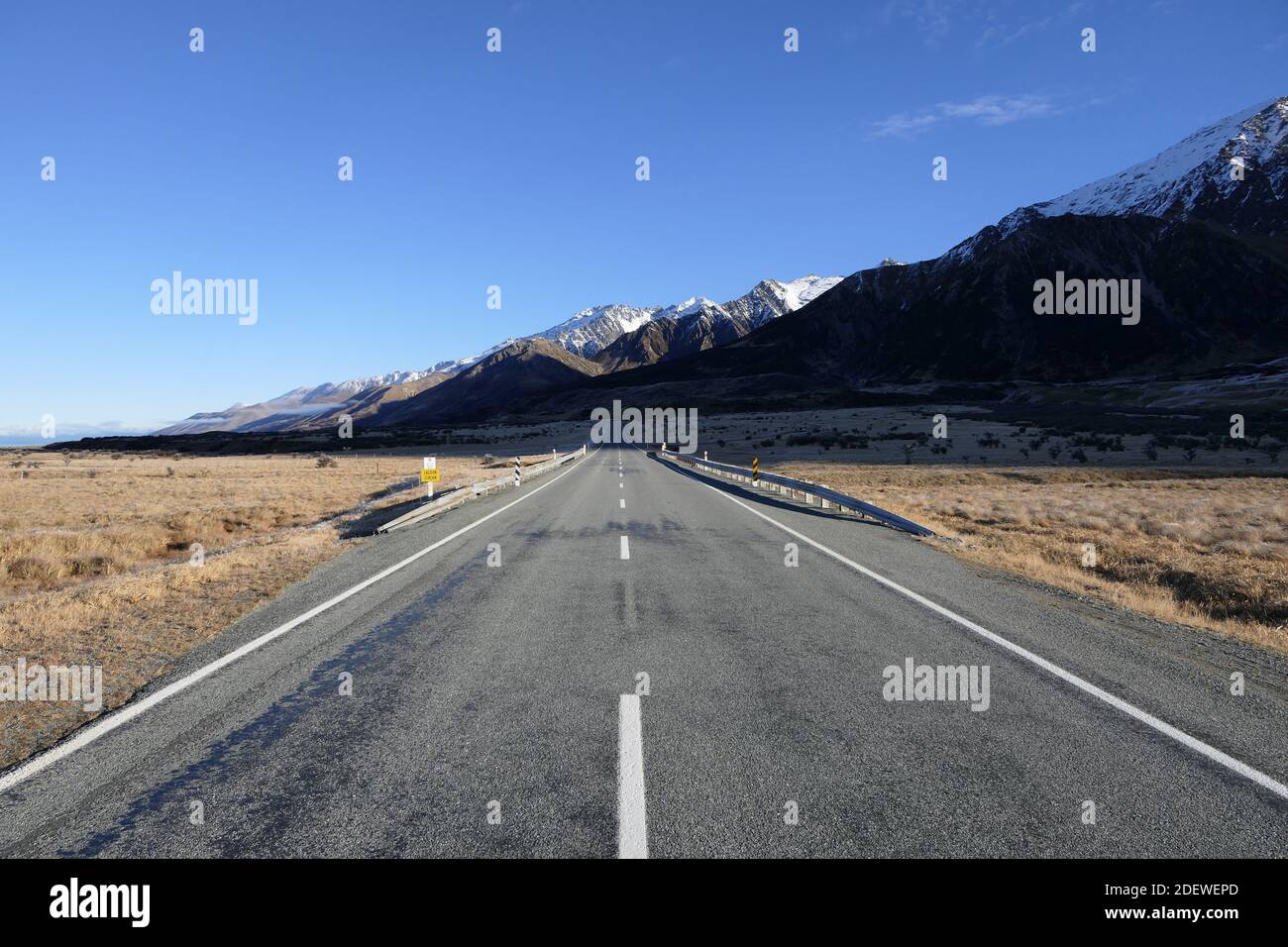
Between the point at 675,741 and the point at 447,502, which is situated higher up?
the point at 447,502

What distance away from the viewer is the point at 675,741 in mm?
4383

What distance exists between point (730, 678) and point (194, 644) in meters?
5.23

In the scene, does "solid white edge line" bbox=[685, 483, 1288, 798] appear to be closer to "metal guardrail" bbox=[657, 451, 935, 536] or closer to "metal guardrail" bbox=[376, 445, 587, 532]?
"metal guardrail" bbox=[657, 451, 935, 536]

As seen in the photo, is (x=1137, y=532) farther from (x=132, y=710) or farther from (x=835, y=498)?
(x=132, y=710)

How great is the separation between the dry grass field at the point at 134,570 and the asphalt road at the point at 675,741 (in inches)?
23.0

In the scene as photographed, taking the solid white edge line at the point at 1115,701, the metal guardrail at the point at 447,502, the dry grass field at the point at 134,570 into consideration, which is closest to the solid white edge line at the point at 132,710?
the dry grass field at the point at 134,570

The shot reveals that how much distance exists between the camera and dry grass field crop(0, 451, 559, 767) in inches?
242

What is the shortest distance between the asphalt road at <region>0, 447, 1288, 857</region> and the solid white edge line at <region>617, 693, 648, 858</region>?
2cm

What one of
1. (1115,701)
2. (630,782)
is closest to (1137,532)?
(1115,701)

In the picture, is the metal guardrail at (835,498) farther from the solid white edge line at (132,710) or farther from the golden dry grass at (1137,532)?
the solid white edge line at (132,710)

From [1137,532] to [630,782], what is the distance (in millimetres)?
16253

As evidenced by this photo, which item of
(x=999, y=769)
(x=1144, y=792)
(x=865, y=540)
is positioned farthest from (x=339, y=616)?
(x=865, y=540)
